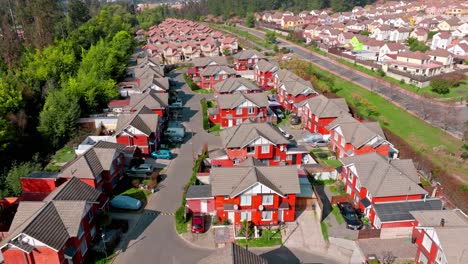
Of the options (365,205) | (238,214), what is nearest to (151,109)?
(238,214)

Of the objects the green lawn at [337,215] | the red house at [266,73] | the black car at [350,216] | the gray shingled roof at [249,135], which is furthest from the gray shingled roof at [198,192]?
the red house at [266,73]

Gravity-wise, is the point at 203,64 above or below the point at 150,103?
above

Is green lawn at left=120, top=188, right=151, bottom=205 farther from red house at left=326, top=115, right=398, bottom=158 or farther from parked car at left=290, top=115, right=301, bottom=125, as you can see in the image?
parked car at left=290, top=115, right=301, bottom=125

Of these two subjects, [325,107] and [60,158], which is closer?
[60,158]

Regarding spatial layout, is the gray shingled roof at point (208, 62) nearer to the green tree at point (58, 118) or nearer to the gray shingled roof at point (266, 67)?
the gray shingled roof at point (266, 67)

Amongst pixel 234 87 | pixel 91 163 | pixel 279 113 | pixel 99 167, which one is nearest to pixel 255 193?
pixel 99 167

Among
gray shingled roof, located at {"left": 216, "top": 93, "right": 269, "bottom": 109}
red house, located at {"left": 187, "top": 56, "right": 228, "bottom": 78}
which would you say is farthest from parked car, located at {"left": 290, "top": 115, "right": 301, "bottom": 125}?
red house, located at {"left": 187, "top": 56, "right": 228, "bottom": 78}

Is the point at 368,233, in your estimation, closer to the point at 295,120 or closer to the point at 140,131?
the point at 140,131
